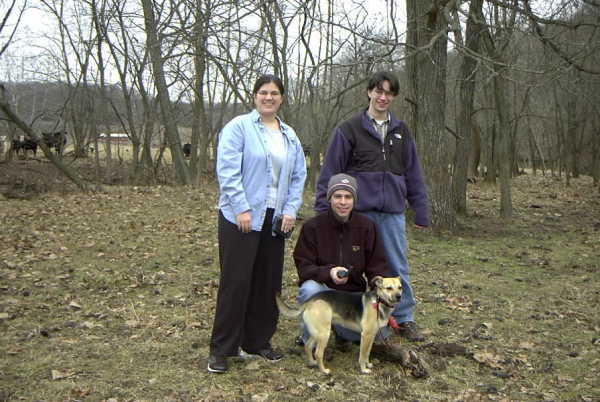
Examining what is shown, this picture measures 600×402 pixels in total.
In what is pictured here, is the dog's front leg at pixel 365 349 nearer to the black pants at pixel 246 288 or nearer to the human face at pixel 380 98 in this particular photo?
the black pants at pixel 246 288

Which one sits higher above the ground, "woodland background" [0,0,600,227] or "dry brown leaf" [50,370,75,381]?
"woodland background" [0,0,600,227]

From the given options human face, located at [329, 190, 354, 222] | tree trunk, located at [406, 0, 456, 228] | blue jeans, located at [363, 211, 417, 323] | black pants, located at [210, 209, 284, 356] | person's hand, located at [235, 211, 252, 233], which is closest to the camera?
person's hand, located at [235, 211, 252, 233]

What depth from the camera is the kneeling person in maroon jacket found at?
13.3 feet

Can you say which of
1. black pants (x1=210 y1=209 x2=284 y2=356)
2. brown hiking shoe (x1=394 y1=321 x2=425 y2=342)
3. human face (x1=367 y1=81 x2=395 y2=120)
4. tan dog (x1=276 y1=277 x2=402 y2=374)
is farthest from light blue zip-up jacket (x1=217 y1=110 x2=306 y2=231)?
brown hiking shoe (x1=394 y1=321 x2=425 y2=342)

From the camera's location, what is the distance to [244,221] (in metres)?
3.75

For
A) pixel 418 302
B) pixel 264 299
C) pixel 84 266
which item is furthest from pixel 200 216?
pixel 264 299

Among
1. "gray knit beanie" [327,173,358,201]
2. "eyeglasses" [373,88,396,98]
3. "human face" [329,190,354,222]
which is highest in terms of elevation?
"eyeglasses" [373,88,396,98]

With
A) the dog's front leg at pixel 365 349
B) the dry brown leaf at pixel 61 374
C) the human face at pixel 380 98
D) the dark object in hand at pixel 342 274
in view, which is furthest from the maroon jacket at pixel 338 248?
the dry brown leaf at pixel 61 374

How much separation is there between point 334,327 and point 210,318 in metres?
1.37

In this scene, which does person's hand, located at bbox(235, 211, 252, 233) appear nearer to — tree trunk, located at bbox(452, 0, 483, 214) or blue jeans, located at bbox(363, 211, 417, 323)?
blue jeans, located at bbox(363, 211, 417, 323)

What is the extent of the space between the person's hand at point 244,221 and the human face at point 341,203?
2.14 ft

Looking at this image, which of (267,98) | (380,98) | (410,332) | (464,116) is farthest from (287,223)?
(464,116)

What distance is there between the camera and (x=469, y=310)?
18.2 ft

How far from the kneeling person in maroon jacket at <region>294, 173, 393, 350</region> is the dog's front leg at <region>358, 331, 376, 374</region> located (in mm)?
416
